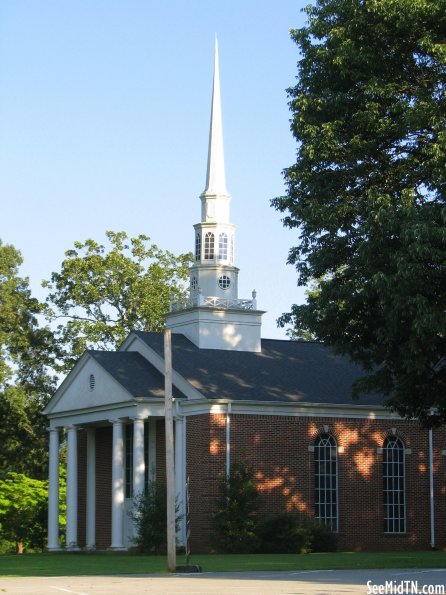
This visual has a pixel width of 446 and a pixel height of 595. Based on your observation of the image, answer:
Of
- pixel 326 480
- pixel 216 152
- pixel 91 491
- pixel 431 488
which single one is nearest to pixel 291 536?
pixel 326 480

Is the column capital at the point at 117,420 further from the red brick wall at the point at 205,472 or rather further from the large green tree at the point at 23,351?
the large green tree at the point at 23,351

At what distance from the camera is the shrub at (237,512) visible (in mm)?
44938

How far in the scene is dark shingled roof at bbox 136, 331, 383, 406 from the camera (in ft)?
158

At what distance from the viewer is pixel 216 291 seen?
177 ft

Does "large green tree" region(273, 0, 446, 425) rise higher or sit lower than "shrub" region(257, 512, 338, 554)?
higher

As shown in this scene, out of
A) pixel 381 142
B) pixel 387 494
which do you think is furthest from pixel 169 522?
pixel 387 494

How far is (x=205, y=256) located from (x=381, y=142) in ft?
69.3

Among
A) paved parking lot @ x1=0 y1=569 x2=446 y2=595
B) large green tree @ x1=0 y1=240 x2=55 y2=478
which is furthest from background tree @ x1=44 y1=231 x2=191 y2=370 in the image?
paved parking lot @ x1=0 y1=569 x2=446 y2=595

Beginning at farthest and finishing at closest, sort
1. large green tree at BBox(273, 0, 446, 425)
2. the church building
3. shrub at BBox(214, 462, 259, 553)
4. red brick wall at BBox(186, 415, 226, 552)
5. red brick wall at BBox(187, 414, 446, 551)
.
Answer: the church building → red brick wall at BBox(187, 414, 446, 551) → red brick wall at BBox(186, 415, 226, 552) → shrub at BBox(214, 462, 259, 553) → large green tree at BBox(273, 0, 446, 425)

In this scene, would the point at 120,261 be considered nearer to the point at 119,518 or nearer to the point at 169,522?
the point at 119,518

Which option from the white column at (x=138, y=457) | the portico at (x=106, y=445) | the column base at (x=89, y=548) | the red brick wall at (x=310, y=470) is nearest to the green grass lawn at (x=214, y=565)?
the red brick wall at (x=310, y=470)

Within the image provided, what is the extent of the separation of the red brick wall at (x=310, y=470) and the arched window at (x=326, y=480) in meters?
0.23

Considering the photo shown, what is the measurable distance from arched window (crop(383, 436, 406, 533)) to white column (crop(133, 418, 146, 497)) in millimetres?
9877

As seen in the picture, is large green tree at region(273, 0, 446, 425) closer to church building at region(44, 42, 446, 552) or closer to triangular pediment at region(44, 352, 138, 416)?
church building at region(44, 42, 446, 552)
